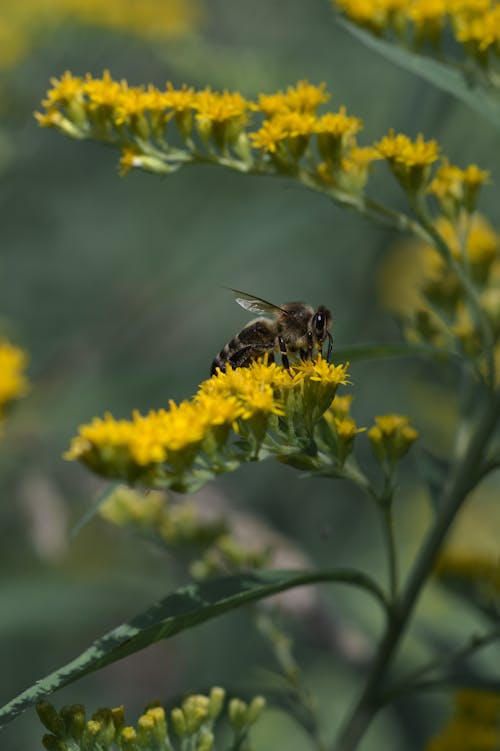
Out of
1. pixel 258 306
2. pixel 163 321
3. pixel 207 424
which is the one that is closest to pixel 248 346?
pixel 258 306

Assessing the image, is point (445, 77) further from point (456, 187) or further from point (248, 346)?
point (248, 346)

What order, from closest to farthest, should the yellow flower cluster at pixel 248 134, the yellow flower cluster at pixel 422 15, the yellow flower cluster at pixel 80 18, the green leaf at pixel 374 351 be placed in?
the green leaf at pixel 374 351 → the yellow flower cluster at pixel 248 134 → the yellow flower cluster at pixel 422 15 → the yellow flower cluster at pixel 80 18

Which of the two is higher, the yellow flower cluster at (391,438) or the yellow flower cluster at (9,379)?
the yellow flower cluster at (391,438)

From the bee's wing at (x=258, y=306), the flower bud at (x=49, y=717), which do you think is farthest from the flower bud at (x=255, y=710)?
the bee's wing at (x=258, y=306)

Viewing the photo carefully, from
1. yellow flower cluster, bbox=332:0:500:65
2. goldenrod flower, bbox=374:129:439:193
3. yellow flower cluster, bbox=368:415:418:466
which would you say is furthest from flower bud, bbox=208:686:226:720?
yellow flower cluster, bbox=332:0:500:65

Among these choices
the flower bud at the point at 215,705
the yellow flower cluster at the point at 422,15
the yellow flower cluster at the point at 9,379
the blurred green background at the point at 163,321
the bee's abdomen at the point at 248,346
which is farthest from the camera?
the blurred green background at the point at 163,321

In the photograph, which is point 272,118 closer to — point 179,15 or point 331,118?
point 331,118

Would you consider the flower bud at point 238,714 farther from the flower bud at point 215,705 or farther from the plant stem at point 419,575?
the plant stem at point 419,575
